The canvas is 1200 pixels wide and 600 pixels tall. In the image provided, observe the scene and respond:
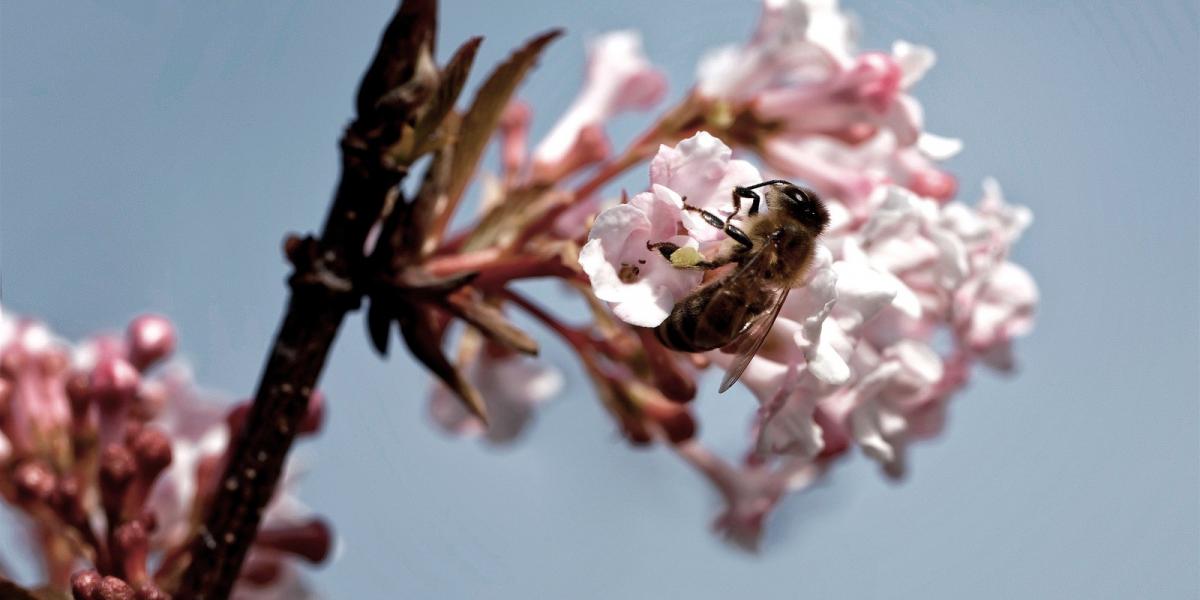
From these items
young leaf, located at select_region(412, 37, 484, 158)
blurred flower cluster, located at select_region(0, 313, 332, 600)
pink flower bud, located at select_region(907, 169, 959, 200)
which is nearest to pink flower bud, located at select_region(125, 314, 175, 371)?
blurred flower cluster, located at select_region(0, 313, 332, 600)

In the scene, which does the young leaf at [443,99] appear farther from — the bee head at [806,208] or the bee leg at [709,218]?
the bee head at [806,208]

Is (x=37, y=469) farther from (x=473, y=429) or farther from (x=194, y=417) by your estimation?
(x=473, y=429)

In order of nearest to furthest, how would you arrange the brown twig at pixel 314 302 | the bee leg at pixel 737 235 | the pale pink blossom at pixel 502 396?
the bee leg at pixel 737 235
the brown twig at pixel 314 302
the pale pink blossom at pixel 502 396

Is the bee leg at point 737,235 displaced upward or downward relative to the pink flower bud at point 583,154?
downward

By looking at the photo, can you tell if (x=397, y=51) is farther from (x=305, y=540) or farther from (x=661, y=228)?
(x=305, y=540)

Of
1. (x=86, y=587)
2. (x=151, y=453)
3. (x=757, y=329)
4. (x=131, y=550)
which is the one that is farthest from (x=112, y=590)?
(x=757, y=329)

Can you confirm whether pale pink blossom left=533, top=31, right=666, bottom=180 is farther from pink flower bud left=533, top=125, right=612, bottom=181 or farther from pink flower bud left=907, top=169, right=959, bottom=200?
pink flower bud left=907, top=169, right=959, bottom=200

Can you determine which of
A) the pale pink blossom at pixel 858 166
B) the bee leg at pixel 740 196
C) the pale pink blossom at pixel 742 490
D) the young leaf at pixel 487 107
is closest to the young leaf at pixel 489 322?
the young leaf at pixel 487 107

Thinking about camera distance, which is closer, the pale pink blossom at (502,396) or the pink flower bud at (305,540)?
the pink flower bud at (305,540)
